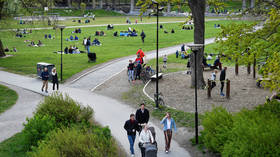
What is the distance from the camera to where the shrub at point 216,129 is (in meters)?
12.3

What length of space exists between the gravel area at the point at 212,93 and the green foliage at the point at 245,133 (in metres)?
5.28

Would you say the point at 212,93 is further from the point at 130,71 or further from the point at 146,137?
the point at 146,137

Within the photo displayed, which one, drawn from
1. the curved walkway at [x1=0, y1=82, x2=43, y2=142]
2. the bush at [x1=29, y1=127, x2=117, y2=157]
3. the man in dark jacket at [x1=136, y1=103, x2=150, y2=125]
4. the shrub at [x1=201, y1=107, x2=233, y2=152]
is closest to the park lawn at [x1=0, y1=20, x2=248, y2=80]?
the curved walkway at [x1=0, y1=82, x2=43, y2=142]

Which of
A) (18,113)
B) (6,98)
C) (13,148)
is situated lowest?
(13,148)

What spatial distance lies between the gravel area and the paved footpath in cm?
293

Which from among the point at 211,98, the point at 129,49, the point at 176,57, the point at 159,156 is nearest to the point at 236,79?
the point at 211,98

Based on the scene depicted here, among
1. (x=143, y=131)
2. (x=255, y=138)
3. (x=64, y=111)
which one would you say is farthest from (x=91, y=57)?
(x=255, y=138)

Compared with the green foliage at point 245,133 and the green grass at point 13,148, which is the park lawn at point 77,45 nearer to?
the green foliage at point 245,133

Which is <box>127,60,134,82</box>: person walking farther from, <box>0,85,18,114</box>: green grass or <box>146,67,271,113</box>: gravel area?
<box>0,85,18,114</box>: green grass

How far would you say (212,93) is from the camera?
2173 centimetres

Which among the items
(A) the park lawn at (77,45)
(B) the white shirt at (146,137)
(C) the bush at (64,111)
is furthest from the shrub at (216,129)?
(A) the park lawn at (77,45)

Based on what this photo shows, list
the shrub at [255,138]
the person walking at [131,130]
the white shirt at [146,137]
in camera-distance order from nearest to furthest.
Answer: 1. the shrub at [255,138]
2. the white shirt at [146,137]
3. the person walking at [131,130]

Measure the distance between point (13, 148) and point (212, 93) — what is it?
11845mm

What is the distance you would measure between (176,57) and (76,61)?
30.6 ft
